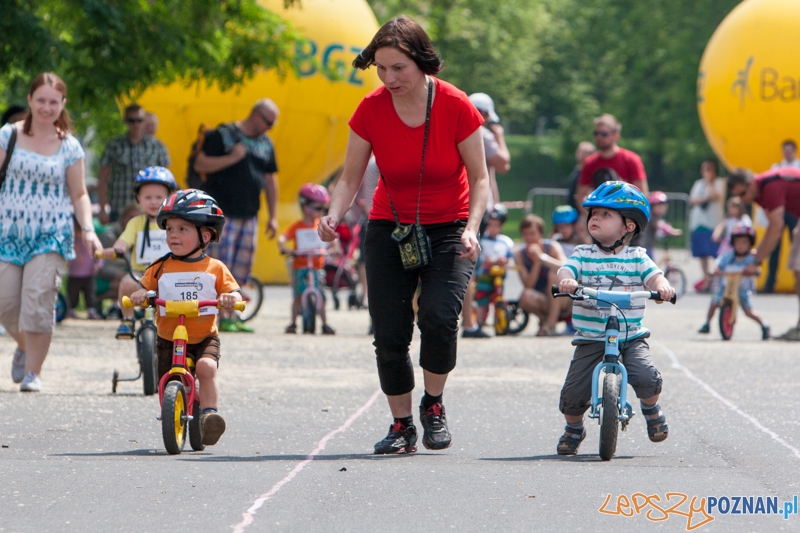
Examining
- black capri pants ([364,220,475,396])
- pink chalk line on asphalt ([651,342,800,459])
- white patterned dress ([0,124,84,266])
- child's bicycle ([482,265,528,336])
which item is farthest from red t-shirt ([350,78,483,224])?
child's bicycle ([482,265,528,336])

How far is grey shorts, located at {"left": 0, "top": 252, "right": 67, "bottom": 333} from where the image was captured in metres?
9.15

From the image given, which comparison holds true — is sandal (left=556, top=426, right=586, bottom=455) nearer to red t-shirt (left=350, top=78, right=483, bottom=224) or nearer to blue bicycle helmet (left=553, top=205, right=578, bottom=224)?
red t-shirt (left=350, top=78, right=483, bottom=224)

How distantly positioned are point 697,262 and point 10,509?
3083 centimetres

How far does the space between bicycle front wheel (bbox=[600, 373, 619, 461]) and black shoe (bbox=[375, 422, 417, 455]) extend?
0.95 metres

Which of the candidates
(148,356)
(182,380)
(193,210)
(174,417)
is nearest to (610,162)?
(148,356)

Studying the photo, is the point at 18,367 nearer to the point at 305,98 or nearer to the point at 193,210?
the point at 193,210

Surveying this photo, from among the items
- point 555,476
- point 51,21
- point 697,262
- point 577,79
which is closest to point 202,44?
point 51,21

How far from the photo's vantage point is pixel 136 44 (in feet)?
45.2

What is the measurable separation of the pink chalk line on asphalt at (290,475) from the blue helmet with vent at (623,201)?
182 centimetres

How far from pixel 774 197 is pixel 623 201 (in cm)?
761

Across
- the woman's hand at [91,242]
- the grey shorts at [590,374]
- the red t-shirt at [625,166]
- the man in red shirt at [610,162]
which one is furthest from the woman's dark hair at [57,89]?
the red t-shirt at [625,166]

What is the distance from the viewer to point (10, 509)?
5328 mm

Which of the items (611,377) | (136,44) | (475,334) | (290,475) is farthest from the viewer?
(475,334)

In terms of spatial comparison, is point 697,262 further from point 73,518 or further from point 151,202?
point 73,518
